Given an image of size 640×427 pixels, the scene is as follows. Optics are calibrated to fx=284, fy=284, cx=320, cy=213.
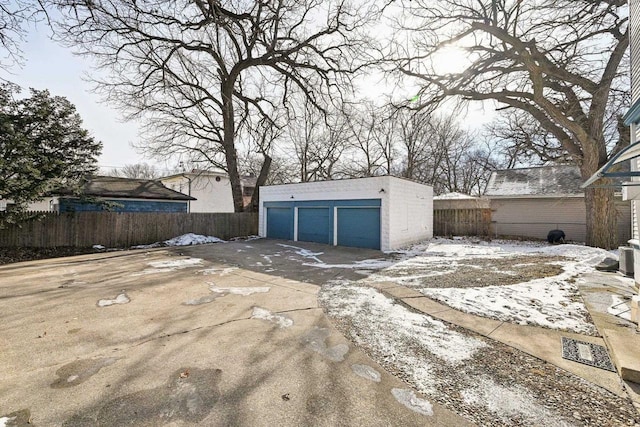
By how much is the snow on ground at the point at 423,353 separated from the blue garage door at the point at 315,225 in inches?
309

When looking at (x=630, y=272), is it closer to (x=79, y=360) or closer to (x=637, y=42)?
(x=637, y=42)

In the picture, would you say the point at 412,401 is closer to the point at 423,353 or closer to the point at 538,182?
the point at 423,353

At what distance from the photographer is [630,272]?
19.0 feet

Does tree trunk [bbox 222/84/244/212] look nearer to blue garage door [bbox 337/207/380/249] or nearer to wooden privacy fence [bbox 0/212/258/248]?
wooden privacy fence [bbox 0/212/258/248]

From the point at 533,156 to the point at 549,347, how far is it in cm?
2167

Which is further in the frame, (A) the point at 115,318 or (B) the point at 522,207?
(B) the point at 522,207

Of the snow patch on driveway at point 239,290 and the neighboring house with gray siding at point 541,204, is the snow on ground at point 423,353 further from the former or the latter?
the neighboring house with gray siding at point 541,204

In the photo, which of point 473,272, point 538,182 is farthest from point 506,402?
point 538,182

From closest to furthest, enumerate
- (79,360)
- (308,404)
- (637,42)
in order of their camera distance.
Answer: (308,404)
(79,360)
(637,42)

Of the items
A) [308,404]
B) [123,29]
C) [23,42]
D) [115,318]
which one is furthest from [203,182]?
[308,404]

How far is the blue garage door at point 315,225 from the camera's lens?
12.9 meters

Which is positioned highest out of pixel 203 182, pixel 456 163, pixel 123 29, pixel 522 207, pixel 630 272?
pixel 123 29

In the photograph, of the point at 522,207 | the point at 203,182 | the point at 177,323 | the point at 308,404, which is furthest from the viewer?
the point at 203,182

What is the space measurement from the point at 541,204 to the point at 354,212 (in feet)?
36.5
